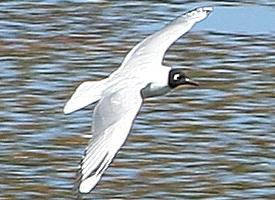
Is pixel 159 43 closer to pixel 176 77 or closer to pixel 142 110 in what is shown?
pixel 176 77

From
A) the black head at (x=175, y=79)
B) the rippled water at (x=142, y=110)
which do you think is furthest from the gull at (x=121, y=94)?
the rippled water at (x=142, y=110)

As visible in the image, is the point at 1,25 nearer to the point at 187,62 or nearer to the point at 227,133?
the point at 187,62

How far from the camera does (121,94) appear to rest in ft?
23.4

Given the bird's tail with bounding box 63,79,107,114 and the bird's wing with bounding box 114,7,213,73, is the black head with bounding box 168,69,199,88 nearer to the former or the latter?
the bird's wing with bounding box 114,7,213,73

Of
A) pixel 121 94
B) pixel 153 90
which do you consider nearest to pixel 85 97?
pixel 121 94

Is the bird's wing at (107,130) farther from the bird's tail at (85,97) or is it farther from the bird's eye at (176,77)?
the bird's eye at (176,77)

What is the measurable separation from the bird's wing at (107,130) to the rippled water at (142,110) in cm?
96

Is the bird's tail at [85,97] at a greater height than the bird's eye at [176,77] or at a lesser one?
greater

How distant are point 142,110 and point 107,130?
2.61 metres

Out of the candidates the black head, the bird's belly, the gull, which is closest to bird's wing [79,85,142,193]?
the gull

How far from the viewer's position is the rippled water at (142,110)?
826cm

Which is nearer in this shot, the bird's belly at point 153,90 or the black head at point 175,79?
the bird's belly at point 153,90

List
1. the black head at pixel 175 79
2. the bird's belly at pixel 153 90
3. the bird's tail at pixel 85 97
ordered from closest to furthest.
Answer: the bird's tail at pixel 85 97
the bird's belly at pixel 153 90
the black head at pixel 175 79

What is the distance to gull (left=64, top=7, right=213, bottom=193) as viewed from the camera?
643cm
